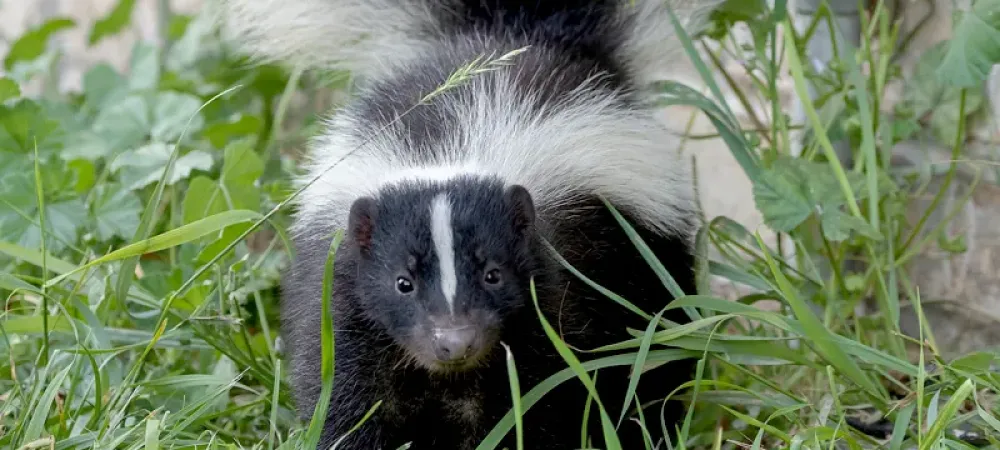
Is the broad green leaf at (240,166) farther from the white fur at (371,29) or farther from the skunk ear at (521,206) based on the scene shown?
the skunk ear at (521,206)

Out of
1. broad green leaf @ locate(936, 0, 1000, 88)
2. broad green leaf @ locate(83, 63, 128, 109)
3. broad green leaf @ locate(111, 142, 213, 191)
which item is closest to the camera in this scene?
broad green leaf @ locate(936, 0, 1000, 88)

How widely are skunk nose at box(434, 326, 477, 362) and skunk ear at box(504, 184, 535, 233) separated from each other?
0.42 metres

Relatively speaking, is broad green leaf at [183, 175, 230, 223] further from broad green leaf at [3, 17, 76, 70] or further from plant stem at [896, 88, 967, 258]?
plant stem at [896, 88, 967, 258]

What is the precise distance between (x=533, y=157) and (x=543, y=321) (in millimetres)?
863

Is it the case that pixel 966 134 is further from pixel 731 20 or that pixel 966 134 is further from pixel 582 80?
pixel 582 80

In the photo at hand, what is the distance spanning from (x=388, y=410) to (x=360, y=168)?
759 millimetres

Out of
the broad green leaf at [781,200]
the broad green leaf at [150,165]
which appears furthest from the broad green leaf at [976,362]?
the broad green leaf at [150,165]

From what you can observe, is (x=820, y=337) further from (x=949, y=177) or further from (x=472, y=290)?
(x=949, y=177)

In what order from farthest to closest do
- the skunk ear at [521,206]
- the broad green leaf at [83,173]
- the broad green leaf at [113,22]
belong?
1. the broad green leaf at [113,22]
2. the broad green leaf at [83,173]
3. the skunk ear at [521,206]

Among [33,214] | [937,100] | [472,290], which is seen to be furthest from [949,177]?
[33,214]

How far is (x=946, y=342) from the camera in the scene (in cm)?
465

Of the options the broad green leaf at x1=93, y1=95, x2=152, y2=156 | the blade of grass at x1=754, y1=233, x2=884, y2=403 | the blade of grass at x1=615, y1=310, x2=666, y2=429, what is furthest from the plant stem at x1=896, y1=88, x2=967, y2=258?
the broad green leaf at x1=93, y1=95, x2=152, y2=156

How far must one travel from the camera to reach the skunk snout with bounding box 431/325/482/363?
117 inches

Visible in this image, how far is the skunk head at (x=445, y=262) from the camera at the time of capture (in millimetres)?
3037
